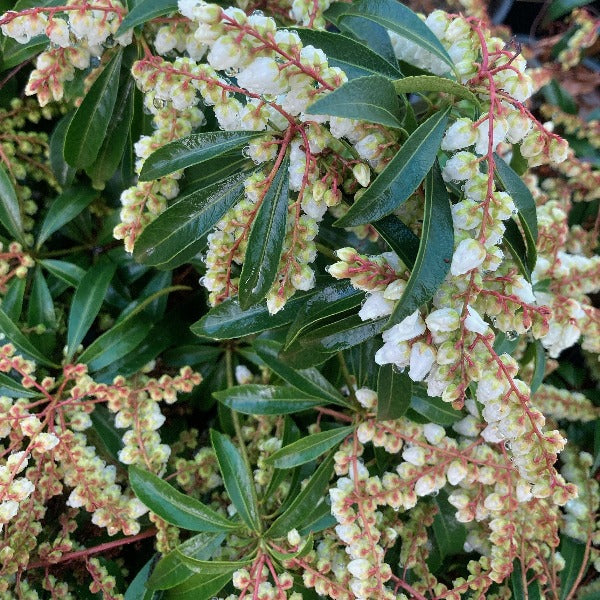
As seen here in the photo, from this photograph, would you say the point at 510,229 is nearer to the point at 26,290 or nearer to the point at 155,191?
the point at 155,191

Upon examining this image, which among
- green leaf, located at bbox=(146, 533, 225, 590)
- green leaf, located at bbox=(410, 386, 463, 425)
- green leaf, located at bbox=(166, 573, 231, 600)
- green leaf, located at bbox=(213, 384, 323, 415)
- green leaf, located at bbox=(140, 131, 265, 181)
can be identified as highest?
green leaf, located at bbox=(140, 131, 265, 181)

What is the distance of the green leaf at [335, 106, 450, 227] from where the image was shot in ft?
2.51

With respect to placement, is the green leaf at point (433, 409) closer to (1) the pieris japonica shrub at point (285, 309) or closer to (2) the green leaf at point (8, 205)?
(1) the pieris japonica shrub at point (285, 309)

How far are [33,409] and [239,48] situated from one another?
911 millimetres

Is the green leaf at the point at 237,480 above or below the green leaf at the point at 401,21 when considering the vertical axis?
below

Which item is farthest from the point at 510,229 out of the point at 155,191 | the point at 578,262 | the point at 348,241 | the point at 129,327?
the point at 129,327

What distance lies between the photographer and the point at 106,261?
1.33 metres

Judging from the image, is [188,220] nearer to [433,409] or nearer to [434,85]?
[434,85]

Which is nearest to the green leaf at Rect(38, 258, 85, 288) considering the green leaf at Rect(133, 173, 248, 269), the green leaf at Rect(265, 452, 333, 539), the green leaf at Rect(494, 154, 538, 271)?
the green leaf at Rect(133, 173, 248, 269)

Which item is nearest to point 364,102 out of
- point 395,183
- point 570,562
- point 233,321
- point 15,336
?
point 395,183

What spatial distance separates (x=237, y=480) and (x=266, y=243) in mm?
518

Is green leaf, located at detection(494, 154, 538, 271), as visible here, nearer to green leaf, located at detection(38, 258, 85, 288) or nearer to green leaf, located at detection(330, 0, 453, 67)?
green leaf, located at detection(330, 0, 453, 67)

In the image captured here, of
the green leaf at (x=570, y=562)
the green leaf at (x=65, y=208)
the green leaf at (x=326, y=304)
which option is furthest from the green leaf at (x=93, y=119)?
the green leaf at (x=570, y=562)

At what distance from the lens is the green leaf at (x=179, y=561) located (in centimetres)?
111
